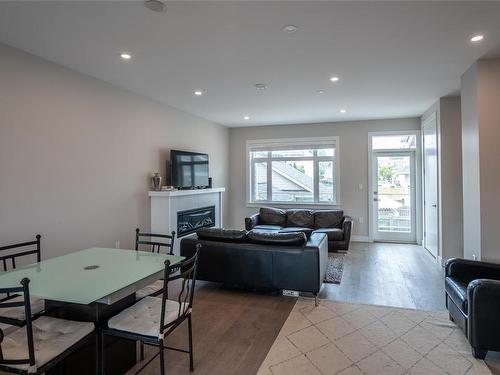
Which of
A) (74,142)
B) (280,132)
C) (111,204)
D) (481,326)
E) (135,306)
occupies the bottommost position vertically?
(481,326)

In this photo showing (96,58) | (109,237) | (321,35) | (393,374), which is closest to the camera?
(393,374)

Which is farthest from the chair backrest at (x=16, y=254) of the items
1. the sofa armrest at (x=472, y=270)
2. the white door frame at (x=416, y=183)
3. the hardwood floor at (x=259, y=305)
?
the white door frame at (x=416, y=183)

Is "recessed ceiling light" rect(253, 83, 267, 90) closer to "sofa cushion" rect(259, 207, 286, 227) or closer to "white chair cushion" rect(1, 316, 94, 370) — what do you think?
"sofa cushion" rect(259, 207, 286, 227)

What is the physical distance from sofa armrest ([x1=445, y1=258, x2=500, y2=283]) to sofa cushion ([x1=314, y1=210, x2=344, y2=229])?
3.58 m

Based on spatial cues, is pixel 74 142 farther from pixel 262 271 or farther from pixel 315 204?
pixel 315 204

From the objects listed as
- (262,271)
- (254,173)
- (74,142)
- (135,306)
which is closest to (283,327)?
(262,271)

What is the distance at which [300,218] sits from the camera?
692 cm

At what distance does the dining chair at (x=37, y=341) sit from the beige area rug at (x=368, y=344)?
1302 millimetres

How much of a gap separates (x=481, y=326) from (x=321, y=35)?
108 inches

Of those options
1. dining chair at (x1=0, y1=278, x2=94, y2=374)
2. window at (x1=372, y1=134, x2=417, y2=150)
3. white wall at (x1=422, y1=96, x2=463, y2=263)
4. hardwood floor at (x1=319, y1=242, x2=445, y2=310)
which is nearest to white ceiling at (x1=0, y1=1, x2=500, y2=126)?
white wall at (x1=422, y1=96, x2=463, y2=263)

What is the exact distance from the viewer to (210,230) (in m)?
4.00

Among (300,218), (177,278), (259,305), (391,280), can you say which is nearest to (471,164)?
(391,280)

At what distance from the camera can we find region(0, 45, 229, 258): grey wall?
10.6ft

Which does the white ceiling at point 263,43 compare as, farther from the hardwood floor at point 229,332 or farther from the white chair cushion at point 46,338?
the hardwood floor at point 229,332
